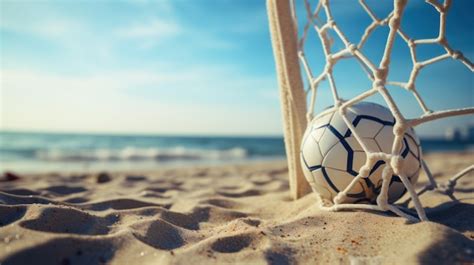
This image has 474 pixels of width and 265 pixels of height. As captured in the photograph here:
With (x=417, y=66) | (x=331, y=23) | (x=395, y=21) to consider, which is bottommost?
(x=417, y=66)

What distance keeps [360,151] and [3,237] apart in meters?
2.13

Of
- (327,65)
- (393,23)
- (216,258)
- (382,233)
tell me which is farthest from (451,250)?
(327,65)

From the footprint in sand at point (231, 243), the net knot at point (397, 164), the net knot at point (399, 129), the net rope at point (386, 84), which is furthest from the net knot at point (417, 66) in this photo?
the footprint in sand at point (231, 243)

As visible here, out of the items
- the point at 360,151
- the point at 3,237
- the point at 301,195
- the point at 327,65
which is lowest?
the point at 301,195

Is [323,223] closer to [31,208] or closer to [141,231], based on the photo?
[141,231]

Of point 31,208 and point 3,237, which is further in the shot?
point 31,208

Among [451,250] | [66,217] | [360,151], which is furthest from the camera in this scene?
[360,151]

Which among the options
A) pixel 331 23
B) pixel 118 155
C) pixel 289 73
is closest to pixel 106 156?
pixel 118 155

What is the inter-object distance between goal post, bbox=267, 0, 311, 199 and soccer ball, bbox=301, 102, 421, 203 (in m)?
0.58

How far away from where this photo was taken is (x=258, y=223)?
7.80 ft

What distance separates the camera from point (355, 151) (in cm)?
228

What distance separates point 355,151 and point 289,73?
1054mm

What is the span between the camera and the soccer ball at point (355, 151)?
2262mm

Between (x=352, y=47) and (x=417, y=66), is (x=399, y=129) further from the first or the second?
(x=417, y=66)
